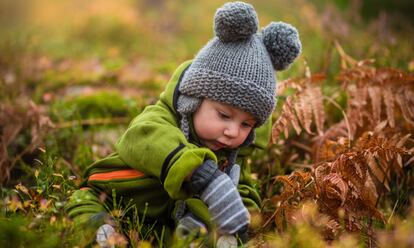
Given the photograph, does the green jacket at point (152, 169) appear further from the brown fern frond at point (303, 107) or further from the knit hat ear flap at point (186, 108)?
the brown fern frond at point (303, 107)

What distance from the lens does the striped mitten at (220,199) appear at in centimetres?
224

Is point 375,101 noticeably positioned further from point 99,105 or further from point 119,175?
point 99,105

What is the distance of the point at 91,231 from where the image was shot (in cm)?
225

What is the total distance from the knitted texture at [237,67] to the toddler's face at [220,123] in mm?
43

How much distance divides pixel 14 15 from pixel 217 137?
13.9 metres

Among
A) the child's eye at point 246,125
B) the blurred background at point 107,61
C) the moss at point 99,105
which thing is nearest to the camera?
the child's eye at point 246,125

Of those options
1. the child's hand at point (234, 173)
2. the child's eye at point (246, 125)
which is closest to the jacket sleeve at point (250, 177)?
the child's hand at point (234, 173)

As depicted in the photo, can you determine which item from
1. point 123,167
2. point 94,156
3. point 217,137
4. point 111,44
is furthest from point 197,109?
point 111,44

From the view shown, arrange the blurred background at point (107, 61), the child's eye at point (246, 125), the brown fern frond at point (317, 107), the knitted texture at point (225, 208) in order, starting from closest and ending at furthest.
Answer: the knitted texture at point (225, 208) < the child's eye at point (246, 125) < the brown fern frond at point (317, 107) < the blurred background at point (107, 61)

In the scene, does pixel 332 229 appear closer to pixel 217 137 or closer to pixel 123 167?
pixel 217 137

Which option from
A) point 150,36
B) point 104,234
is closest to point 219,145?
point 104,234

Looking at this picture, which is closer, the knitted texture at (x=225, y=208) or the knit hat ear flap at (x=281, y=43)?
the knitted texture at (x=225, y=208)

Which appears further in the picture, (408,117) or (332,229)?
(408,117)

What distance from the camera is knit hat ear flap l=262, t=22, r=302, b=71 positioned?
270 centimetres
